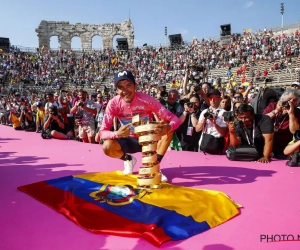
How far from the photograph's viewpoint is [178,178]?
3.70 meters

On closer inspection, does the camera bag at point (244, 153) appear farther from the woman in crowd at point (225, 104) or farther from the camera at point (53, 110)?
the camera at point (53, 110)

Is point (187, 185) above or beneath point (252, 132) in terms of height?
beneath

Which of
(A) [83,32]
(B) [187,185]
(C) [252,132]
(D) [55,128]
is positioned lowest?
(B) [187,185]

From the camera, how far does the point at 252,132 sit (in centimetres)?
436

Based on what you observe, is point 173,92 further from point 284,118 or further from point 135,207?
point 135,207

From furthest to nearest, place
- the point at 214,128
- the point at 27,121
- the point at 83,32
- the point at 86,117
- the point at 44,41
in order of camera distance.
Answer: the point at 83,32 < the point at 44,41 < the point at 27,121 < the point at 86,117 < the point at 214,128

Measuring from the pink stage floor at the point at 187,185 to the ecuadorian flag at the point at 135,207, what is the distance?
68 mm

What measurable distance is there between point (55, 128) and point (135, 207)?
5.83 meters

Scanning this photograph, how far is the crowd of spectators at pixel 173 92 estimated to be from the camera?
452 centimetres

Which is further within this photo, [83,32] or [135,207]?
[83,32]

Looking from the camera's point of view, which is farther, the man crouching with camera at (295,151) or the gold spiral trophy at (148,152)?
the man crouching with camera at (295,151)

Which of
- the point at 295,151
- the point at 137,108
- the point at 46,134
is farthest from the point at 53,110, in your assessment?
the point at 295,151

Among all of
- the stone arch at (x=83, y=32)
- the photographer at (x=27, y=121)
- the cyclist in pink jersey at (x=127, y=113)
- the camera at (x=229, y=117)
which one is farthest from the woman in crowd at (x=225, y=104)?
the stone arch at (x=83, y=32)

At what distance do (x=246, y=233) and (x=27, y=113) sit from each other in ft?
30.3
